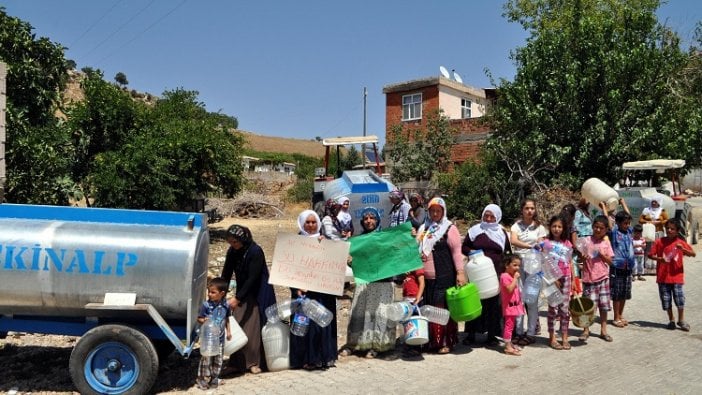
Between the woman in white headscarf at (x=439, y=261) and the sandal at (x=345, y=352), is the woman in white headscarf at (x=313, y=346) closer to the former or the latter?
the sandal at (x=345, y=352)

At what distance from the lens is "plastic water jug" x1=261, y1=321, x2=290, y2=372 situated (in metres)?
5.56

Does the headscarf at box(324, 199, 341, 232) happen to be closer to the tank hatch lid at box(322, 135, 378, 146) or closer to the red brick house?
the tank hatch lid at box(322, 135, 378, 146)

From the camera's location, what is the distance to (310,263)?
18.5 ft

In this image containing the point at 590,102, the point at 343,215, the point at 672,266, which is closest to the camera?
the point at 672,266

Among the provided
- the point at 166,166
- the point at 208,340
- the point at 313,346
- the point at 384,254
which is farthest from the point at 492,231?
the point at 166,166

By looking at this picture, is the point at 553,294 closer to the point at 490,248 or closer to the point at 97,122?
the point at 490,248

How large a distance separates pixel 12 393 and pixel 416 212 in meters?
5.75

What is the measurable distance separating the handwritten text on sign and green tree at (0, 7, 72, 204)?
7.70 metres

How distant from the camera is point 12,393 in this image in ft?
16.8

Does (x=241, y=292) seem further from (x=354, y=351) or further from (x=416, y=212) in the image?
(x=416, y=212)

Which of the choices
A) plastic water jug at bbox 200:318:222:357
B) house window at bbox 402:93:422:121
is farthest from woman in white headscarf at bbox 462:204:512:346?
house window at bbox 402:93:422:121

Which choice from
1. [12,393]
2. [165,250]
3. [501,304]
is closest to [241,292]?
[165,250]

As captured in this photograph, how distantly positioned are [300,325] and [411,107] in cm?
2574

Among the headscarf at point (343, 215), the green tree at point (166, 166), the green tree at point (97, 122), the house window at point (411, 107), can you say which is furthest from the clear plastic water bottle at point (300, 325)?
the house window at point (411, 107)
